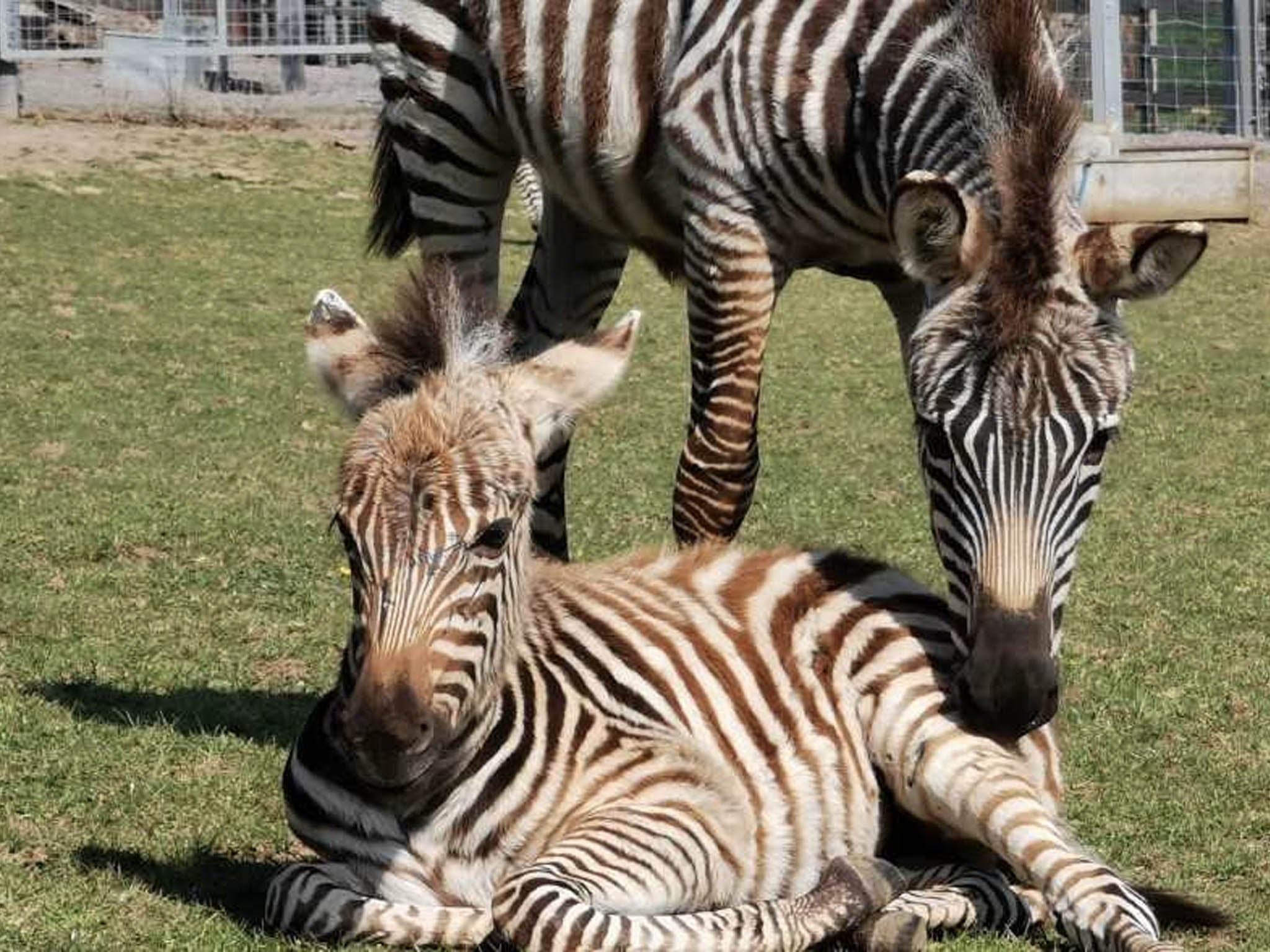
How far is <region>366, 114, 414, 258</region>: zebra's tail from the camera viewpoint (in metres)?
9.32

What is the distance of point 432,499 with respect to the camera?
509cm

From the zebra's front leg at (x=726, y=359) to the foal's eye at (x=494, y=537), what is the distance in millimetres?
2310

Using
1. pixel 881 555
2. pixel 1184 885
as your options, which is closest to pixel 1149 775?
pixel 1184 885

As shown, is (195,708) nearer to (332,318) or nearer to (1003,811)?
(332,318)

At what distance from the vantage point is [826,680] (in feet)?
19.8

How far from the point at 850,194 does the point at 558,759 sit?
8.62 feet

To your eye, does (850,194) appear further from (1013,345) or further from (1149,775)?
(1149,775)

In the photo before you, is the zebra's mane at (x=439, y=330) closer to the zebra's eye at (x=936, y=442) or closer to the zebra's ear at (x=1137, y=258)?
the zebra's eye at (x=936, y=442)

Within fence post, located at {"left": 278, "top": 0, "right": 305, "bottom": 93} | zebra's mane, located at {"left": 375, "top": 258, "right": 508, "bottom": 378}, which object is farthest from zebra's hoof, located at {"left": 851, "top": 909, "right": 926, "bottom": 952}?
fence post, located at {"left": 278, "top": 0, "right": 305, "bottom": 93}

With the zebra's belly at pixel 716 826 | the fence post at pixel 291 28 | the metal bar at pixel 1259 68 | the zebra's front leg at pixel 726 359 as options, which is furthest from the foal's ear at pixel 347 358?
the fence post at pixel 291 28

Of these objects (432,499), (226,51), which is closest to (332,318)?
(432,499)

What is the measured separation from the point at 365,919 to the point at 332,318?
1.62 m

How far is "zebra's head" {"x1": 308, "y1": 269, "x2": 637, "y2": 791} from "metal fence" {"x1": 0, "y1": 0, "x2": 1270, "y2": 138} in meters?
16.3

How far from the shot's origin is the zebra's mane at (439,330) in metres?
5.57
